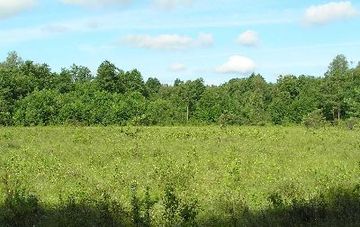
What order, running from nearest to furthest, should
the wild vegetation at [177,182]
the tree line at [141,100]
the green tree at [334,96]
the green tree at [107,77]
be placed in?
the wild vegetation at [177,182]
the tree line at [141,100]
the green tree at [107,77]
the green tree at [334,96]

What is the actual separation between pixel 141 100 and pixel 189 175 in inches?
1941

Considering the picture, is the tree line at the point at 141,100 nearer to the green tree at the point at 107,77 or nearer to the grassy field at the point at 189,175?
the green tree at the point at 107,77

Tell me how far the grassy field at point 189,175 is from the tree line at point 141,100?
2770cm

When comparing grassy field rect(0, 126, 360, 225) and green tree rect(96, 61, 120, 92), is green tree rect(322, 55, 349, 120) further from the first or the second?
grassy field rect(0, 126, 360, 225)

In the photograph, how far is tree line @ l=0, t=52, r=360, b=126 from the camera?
54.8m

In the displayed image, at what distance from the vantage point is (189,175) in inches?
540

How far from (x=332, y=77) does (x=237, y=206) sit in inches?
2831

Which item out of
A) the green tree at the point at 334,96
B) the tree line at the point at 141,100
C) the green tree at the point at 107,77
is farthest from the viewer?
the green tree at the point at 334,96

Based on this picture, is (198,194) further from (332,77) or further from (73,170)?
(332,77)

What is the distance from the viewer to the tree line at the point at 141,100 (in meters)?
54.8

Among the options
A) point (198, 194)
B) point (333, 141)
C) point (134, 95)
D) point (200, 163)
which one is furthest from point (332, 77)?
point (198, 194)

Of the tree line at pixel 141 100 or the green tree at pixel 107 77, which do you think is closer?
the tree line at pixel 141 100

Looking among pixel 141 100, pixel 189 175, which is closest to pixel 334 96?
pixel 141 100

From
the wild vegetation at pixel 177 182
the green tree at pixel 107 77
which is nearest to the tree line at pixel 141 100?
the green tree at pixel 107 77
